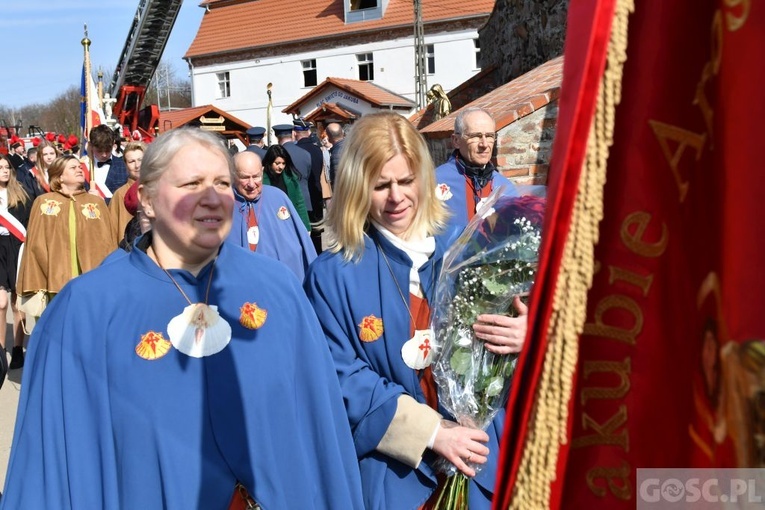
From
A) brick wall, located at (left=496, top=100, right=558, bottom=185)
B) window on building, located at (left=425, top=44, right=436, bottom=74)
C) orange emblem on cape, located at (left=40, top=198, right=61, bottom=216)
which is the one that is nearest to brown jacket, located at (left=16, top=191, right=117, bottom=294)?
orange emblem on cape, located at (left=40, top=198, right=61, bottom=216)

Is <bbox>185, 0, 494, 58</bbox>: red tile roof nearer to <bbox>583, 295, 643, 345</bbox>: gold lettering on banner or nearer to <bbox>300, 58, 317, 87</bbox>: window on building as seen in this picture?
<bbox>300, 58, 317, 87</bbox>: window on building

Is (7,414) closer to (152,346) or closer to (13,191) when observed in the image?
(13,191)

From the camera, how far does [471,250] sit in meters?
2.19

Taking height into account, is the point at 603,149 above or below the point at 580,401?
above

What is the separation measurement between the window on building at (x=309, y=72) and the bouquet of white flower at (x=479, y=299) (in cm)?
3862

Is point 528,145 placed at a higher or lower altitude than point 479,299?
higher

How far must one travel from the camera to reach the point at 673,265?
94 cm

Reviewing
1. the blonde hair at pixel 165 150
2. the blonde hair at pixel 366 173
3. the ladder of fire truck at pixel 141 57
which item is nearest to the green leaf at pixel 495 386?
the blonde hair at pixel 366 173

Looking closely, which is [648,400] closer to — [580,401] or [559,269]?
[580,401]

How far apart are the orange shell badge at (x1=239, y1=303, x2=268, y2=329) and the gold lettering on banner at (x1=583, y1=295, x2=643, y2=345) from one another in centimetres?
151

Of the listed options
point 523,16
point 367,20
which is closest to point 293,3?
point 367,20

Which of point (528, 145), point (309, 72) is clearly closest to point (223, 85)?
point (309, 72)

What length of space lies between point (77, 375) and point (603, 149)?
5.68ft

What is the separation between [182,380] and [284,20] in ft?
135
